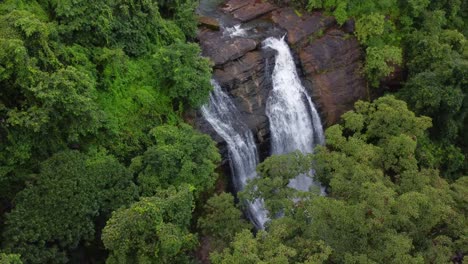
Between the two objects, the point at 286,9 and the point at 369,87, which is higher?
the point at 286,9

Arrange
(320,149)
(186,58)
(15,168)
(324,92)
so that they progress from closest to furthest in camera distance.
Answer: (15,168)
(320,149)
(186,58)
(324,92)

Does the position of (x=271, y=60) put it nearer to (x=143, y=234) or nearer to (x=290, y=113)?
(x=290, y=113)

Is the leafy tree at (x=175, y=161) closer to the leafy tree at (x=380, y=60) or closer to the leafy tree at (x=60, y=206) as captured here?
the leafy tree at (x=60, y=206)

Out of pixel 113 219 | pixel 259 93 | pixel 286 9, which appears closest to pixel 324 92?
pixel 259 93

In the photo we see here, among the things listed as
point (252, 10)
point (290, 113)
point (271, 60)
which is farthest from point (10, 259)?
point (252, 10)

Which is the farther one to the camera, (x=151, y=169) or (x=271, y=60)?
(x=271, y=60)

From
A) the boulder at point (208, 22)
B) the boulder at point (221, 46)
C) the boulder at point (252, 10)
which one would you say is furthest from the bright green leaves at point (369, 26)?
the boulder at point (208, 22)

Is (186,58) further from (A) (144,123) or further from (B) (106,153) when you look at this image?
(B) (106,153)

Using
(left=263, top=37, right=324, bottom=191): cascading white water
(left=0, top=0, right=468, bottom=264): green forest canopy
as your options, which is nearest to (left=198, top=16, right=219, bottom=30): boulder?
(left=0, top=0, right=468, bottom=264): green forest canopy
